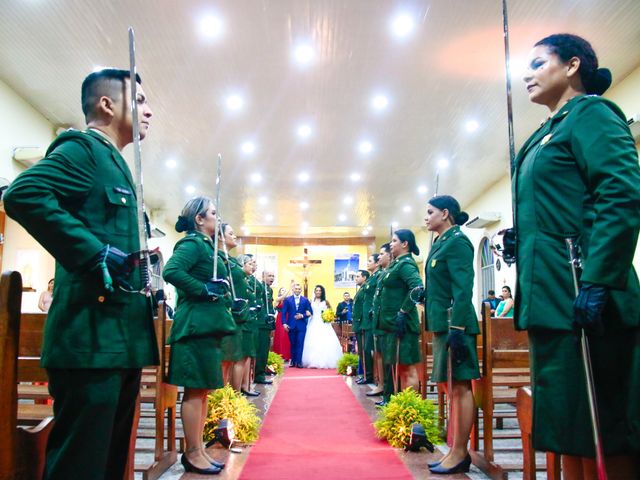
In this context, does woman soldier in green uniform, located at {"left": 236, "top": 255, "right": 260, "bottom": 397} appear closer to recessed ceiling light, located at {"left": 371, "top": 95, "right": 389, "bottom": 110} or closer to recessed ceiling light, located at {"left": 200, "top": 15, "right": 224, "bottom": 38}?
recessed ceiling light, located at {"left": 200, "top": 15, "right": 224, "bottom": 38}

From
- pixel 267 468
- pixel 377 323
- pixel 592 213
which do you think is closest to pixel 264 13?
pixel 377 323

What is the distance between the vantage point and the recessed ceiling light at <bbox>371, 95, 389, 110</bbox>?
8.55 m

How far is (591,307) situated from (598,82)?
79 cm

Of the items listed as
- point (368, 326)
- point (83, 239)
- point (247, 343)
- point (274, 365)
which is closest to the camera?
point (83, 239)

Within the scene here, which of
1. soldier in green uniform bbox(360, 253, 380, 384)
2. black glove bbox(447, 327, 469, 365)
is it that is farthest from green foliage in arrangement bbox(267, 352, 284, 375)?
black glove bbox(447, 327, 469, 365)

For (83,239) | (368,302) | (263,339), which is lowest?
(263,339)

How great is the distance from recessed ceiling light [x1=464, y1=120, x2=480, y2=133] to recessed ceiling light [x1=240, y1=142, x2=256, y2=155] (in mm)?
4129

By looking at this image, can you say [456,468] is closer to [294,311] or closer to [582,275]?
[582,275]

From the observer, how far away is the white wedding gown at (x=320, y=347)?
11055mm

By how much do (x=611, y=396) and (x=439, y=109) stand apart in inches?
321

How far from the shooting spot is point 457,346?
10.2 ft

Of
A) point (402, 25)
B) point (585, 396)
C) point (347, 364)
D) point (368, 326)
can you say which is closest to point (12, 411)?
point (585, 396)

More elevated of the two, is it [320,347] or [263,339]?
[263,339]

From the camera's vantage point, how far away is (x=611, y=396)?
4.69 ft
